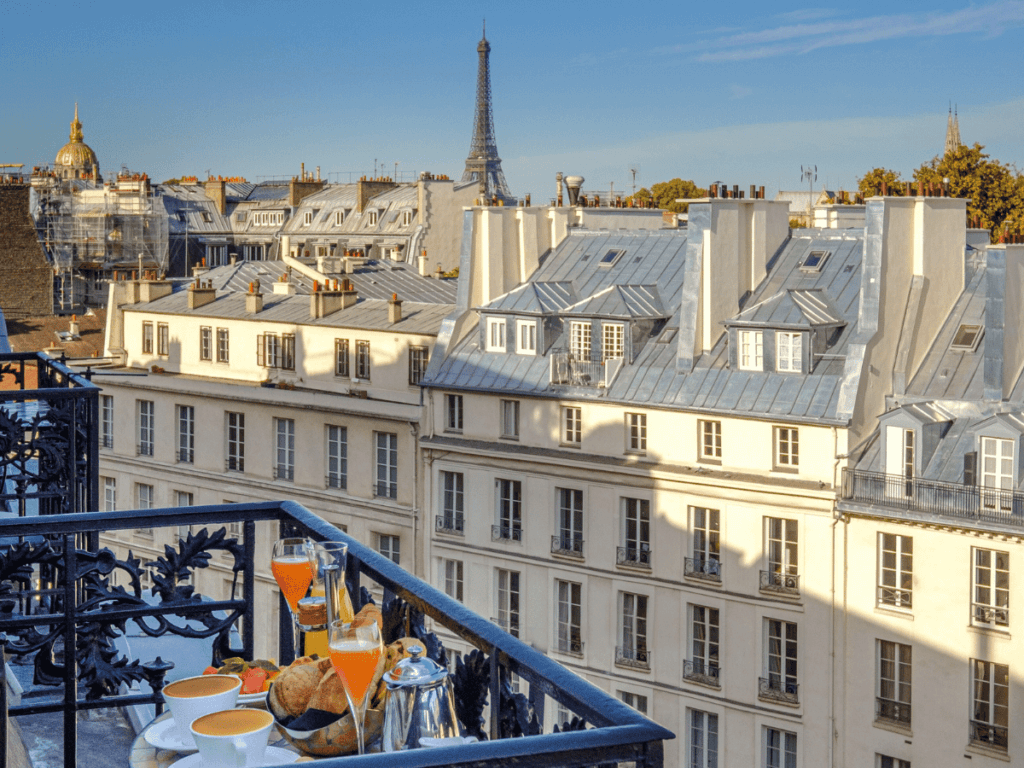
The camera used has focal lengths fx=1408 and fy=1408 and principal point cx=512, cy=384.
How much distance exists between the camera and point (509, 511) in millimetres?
30656

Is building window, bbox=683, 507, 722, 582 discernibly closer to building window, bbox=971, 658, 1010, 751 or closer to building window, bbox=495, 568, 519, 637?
building window, bbox=495, 568, 519, 637

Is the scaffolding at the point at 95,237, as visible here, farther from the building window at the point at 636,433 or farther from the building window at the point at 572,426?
the building window at the point at 636,433

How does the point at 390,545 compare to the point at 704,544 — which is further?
the point at 390,545

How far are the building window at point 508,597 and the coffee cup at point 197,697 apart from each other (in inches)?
1053

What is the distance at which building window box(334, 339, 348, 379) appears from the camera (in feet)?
113

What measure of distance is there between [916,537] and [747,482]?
3.46 meters

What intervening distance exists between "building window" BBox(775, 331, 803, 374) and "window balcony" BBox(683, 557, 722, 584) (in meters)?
4.00

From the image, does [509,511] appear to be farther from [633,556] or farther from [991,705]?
[991,705]

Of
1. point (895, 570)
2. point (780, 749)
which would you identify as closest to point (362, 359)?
point (780, 749)

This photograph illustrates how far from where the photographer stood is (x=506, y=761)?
2.40 metres

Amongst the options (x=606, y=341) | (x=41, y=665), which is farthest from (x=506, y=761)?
(x=606, y=341)

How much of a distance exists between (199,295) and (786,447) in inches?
729

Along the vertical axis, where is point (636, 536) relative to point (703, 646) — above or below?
above

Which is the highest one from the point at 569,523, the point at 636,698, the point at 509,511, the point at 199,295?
the point at 199,295
